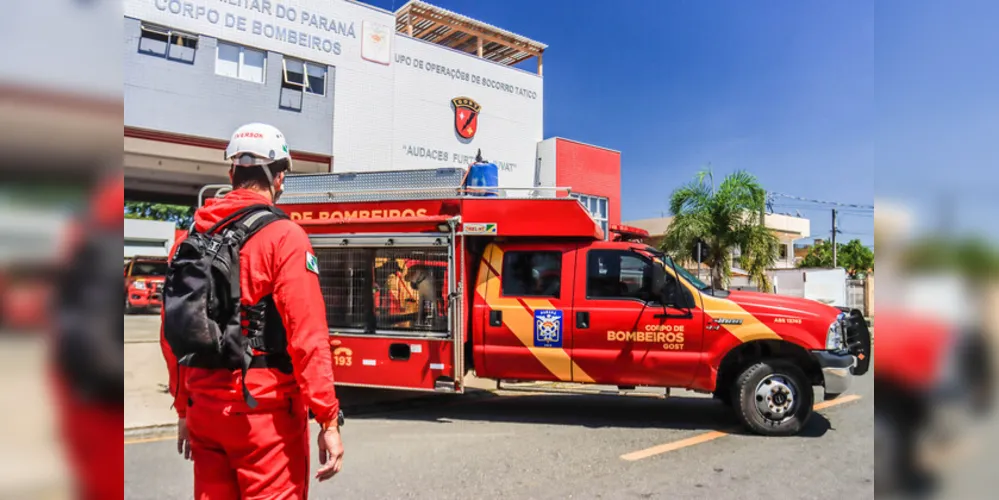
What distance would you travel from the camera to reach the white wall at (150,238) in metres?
27.7

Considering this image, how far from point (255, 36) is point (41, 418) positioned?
19.4 meters

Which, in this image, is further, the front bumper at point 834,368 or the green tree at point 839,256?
the green tree at point 839,256

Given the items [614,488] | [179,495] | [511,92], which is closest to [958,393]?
[614,488]

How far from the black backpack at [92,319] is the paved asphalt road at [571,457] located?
12.9 ft

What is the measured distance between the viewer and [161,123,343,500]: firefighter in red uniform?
7.39ft

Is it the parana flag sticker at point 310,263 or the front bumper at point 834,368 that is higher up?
the parana flag sticker at point 310,263

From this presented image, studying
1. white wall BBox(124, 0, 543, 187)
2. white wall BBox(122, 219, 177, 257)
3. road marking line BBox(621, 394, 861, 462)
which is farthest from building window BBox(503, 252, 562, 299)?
white wall BBox(122, 219, 177, 257)

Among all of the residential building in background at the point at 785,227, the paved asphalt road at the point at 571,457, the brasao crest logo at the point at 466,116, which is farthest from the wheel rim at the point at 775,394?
the residential building in background at the point at 785,227

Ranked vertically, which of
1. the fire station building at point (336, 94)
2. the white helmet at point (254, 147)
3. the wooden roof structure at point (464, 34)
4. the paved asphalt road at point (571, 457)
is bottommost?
the paved asphalt road at point (571, 457)

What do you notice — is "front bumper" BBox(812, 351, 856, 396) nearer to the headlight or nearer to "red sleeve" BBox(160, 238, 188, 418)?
the headlight

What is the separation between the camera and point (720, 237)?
19.4m

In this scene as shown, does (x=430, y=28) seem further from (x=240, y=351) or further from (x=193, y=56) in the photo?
(x=240, y=351)

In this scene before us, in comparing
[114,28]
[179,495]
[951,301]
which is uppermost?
[114,28]

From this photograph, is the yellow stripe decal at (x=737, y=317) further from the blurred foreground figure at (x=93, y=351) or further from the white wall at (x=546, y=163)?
the white wall at (x=546, y=163)
